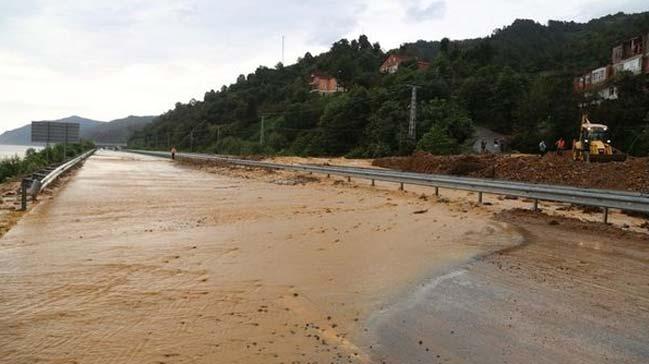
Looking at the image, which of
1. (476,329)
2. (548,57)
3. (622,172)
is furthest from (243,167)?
(548,57)

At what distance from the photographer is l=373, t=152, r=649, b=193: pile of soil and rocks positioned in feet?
61.3

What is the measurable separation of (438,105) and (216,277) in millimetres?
53221

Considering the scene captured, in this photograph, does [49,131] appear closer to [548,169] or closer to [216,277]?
[548,169]

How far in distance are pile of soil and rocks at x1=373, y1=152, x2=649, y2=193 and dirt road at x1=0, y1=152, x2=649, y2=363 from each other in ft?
29.7

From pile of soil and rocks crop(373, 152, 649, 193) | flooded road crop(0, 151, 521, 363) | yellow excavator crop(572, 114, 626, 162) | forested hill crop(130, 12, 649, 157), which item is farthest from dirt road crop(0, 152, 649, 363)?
forested hill crop(130, 12, 649, 157)

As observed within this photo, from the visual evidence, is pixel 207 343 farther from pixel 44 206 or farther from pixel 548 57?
pixel 548 57

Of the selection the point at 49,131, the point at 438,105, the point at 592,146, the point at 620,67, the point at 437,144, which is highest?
the point at 620,67

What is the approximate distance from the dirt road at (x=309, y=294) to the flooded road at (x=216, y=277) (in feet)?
0.09

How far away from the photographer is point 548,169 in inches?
916

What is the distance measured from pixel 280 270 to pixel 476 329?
126 inches

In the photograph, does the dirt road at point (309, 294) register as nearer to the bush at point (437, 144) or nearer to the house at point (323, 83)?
the bush at point (437, 144)

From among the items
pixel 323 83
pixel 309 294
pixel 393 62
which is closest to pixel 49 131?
pixel 309 294

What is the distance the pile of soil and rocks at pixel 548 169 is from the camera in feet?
61.3

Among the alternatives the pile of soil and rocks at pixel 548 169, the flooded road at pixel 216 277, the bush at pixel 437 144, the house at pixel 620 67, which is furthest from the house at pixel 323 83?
the flooded road at pixel 216 277
